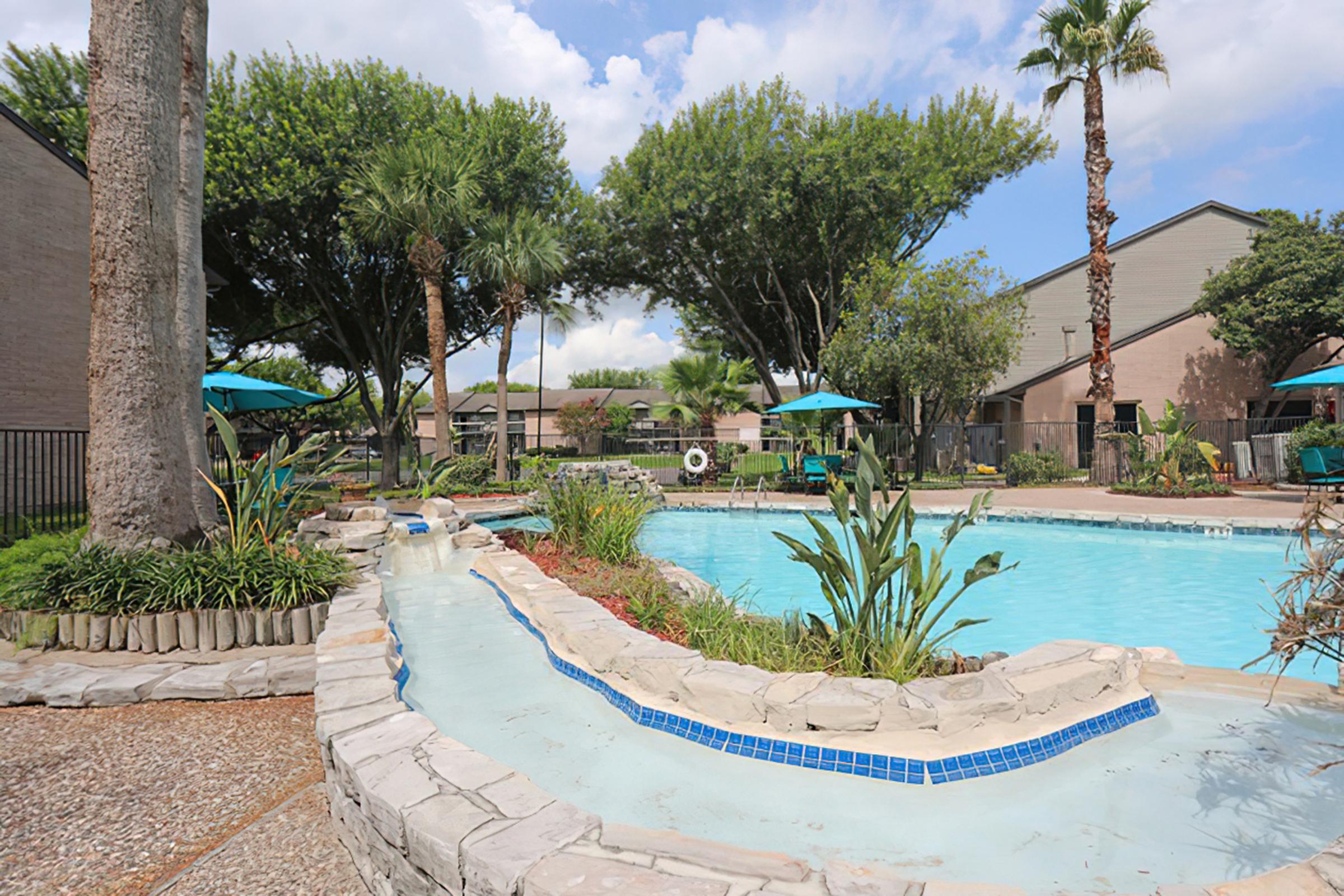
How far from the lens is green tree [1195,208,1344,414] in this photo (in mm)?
16500

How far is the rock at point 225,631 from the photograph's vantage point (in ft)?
15.0

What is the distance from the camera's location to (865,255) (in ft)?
65.9

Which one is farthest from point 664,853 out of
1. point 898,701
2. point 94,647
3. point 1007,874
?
point 94,647

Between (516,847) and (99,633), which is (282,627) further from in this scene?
(516,847)

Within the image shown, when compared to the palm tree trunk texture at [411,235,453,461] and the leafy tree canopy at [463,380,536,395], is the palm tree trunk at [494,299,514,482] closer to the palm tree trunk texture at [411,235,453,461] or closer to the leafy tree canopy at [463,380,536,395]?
the palm tree trunk texture at [411,235,453,461]

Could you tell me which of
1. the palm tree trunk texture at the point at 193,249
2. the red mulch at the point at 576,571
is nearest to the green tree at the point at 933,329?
the red mulch at the point at 576,571

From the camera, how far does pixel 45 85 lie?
632 inches

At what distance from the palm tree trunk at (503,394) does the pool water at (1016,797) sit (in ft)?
43.4

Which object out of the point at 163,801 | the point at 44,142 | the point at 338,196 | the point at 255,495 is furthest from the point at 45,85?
the point at 163,801

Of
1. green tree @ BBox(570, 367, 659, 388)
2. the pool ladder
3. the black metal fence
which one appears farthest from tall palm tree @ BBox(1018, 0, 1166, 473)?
green tree @ BBox(570, 367, 659, 388)

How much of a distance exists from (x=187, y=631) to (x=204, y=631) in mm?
102

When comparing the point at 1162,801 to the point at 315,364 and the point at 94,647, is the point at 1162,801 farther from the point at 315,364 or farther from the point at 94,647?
the point at 315,364

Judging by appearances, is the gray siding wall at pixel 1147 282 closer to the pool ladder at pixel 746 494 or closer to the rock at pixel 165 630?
the pool ladder at pixel 746 494

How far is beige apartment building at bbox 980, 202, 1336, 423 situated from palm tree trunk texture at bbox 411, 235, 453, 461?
1659cm
